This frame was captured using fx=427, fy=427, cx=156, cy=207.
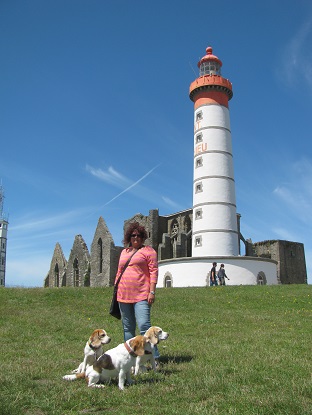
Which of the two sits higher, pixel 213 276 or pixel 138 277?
pixel 213 276

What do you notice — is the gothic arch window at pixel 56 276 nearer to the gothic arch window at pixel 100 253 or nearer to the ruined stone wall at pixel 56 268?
the ruined stone wall at pixel 56 268

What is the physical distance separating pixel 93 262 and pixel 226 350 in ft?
110

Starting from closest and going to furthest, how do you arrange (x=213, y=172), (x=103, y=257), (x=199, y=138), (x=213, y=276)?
(x=213, y=276), (x=213, y=172), (x=199, y=138), (x=103, y=257)

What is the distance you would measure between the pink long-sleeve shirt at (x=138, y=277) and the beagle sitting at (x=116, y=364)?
1.22m

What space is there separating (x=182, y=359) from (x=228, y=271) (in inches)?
870

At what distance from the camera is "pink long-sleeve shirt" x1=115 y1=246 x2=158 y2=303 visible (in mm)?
7266

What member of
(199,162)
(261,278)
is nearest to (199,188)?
(199,162)

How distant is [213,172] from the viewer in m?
32.2

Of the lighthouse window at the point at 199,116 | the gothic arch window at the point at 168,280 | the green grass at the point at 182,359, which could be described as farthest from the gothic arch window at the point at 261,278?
the lighthouse window at the point at 199,116

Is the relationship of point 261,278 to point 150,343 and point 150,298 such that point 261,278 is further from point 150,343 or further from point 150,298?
point 150,343

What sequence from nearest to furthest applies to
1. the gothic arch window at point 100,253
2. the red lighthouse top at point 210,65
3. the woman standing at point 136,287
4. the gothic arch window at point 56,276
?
the woman standing at point 136,287, the red lighthouse top at point 210,65, the gothic arch window at point 100,253, the gothic arch window at point 56,276

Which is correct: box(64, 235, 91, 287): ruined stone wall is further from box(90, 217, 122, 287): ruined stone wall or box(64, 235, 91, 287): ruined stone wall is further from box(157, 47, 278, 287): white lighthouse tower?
box(157, 47, 278, 287): white lighthouse tower

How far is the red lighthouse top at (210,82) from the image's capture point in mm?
34469

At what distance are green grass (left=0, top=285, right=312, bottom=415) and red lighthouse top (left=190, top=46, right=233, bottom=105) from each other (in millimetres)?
22370
